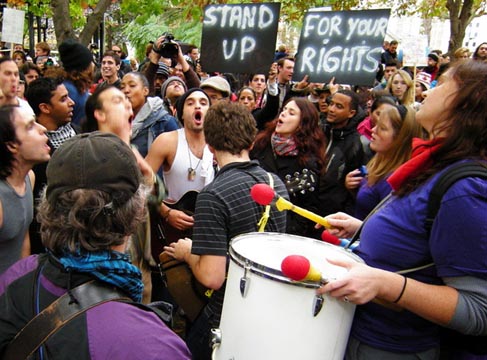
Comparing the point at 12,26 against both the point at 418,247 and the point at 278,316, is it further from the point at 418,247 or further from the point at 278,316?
the point at 418,247

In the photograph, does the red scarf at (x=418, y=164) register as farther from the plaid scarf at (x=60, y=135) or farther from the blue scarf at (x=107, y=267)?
the plaid scarf at (x=60, y=135)

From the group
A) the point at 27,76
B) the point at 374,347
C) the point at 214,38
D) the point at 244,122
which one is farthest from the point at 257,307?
the point at 27,76

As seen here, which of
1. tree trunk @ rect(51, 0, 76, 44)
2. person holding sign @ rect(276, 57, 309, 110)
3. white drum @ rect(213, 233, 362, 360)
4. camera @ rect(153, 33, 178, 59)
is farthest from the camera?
tree trunk @ rect(51, 0, 76, 44)

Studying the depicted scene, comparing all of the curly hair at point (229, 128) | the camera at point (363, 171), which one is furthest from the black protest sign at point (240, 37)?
the curly hair at point (229, 128)

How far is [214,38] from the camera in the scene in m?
4.51

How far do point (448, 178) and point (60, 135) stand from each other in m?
2.98

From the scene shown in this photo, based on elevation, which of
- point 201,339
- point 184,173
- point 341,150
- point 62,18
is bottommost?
point 201,339

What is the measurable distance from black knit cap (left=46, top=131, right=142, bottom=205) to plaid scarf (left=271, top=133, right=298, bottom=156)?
8.16 feet

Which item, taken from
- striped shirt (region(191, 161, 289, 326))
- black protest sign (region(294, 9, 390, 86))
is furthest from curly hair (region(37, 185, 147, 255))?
black protest sign (region(294, 9, 390, 86))

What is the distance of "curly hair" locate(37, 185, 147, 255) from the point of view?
3.99 ft

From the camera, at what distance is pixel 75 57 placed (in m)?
5.25

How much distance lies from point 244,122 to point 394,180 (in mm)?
1011

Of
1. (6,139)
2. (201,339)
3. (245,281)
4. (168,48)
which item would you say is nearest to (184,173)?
(6,139)

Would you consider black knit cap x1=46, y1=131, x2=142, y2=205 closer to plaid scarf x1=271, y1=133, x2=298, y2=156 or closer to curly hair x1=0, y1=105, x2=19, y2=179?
curly hair x1=0, y1=105, x2=19, y2=179
